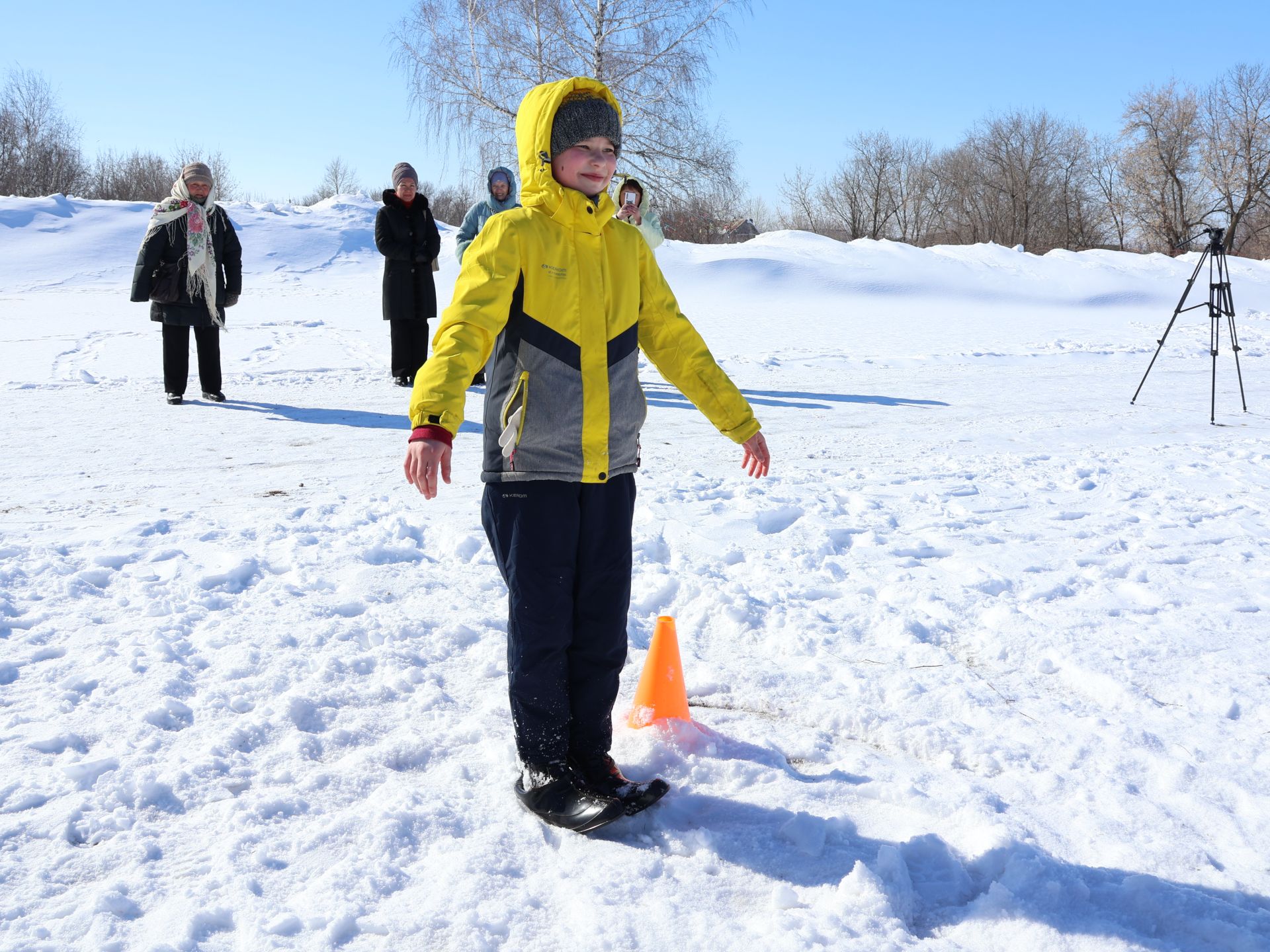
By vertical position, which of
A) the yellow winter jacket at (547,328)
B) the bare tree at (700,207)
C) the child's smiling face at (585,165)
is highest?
the bare tree at (700,207)

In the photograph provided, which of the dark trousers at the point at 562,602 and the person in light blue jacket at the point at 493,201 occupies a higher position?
the person in light blue jacket at the point at 493,201

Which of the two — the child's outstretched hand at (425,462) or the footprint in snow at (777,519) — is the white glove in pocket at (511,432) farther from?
the footprint in snow at (777,519)

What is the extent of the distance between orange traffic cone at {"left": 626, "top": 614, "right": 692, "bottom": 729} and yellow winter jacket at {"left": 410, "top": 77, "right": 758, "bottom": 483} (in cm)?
67

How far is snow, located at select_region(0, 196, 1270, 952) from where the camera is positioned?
1990 millimetres

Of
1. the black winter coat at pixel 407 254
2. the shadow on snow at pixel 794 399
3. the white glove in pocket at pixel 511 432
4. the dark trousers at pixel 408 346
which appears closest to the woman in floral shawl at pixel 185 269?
the black winter coat at pixel 407 254

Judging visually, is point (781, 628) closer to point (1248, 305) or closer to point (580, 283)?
Answer: point (580, 283)

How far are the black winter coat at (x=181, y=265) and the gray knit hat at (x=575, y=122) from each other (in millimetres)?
5712

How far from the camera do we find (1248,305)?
19.0 m

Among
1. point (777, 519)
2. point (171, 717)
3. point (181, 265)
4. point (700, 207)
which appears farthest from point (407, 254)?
point (700, 207)

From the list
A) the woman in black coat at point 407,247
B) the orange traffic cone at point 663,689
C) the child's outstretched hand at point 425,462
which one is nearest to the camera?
the child's outstretched hand at point 425,462

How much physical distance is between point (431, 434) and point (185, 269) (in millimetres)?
6142

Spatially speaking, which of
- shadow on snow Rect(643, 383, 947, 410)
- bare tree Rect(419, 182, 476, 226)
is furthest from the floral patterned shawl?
bare tree Rect(419, 182, 476, 226)

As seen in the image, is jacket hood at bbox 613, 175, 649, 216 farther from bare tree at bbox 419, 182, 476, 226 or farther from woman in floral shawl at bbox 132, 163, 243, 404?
bare tree at bbox 419, 182, 476, 226

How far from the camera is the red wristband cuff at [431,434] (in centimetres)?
208
